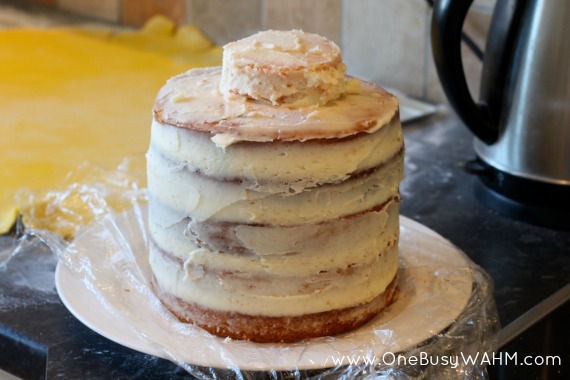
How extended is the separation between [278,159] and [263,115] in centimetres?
5

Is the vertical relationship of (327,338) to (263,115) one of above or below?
below

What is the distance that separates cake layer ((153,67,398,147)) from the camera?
68 cm

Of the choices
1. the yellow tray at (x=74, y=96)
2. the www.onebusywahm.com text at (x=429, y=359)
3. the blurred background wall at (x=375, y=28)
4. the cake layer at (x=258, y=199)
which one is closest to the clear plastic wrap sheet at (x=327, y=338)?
the www.onebusywahm.com text at (x=429, y=359)

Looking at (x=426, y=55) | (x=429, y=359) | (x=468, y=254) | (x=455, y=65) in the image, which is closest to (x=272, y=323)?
(x=429, y=359)

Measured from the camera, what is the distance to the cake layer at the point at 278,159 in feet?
2.22

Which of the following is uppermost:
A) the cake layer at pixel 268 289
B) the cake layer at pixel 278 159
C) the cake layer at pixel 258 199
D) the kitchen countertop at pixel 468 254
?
the cake layer at pixel 278 159

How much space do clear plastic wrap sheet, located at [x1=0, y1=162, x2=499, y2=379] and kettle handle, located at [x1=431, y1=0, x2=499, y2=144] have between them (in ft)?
0.63

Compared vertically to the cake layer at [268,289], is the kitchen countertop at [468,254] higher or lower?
lower

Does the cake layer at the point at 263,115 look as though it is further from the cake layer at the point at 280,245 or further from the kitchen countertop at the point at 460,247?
the kitchen countertop at the point at 460,247

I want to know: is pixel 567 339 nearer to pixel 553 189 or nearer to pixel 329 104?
pixel 553 189

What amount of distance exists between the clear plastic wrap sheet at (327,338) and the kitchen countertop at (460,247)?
0.04 m

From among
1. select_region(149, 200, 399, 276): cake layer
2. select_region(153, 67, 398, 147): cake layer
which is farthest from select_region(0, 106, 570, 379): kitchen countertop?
select_region(153, 67, 398, 147): cake layer

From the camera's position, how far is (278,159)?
0.68 meters

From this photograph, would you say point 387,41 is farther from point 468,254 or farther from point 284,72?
point 284,72
